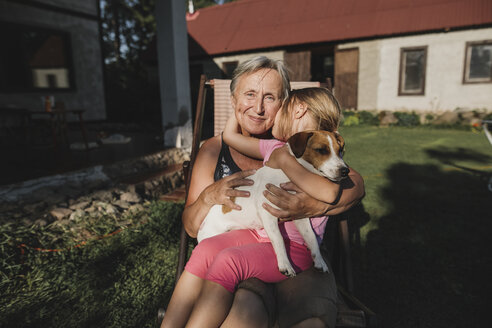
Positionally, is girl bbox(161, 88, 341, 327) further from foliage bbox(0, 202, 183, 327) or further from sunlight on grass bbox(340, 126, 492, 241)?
sunlight on grass bbox(340, 126, 492, 241)

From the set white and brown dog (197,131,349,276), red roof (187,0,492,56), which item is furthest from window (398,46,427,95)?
white and brown dog (197,131,349,276)

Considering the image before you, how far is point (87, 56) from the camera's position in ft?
34.7

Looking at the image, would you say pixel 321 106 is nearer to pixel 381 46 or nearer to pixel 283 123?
pixel 283 123

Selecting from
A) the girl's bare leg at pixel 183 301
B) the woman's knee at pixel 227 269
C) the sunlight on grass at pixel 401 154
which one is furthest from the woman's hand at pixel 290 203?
the sunlight on grass at pixel 401 154

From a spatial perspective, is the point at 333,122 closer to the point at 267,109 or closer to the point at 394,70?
the point at 267,109

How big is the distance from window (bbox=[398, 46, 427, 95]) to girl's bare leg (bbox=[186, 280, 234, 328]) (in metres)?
14.1

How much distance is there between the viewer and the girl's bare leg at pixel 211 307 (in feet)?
4.47

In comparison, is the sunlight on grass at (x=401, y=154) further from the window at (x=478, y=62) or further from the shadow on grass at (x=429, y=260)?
the window at (x=478, y=62)

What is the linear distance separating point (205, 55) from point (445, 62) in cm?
1084

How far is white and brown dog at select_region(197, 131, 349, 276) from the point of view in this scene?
1.47 metres

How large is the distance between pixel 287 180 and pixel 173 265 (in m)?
1.86

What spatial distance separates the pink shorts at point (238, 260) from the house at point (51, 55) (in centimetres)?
890

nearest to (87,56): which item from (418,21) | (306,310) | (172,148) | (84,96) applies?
(84,96)

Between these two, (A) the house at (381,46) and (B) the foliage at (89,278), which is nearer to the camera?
(B) the foliage at (89,278)
